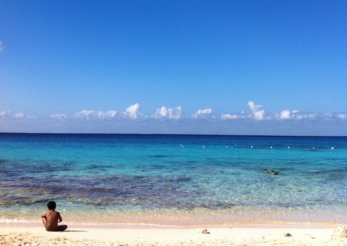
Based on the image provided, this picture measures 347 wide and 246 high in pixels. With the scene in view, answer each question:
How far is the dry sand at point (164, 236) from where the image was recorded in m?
10.5

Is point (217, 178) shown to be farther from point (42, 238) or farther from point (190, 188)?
point (42, 238)

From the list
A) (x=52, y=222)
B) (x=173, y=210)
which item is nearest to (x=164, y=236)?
(x=52, y=222)

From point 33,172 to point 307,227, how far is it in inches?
796

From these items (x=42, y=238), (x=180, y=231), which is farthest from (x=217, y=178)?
(x=42, y=238)

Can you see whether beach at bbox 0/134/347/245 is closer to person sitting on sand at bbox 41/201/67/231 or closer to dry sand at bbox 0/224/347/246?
dry sand at bbox 0/224/347/246

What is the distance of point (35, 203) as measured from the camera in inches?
672

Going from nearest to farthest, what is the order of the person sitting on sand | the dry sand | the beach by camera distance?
1. the dry sand
2. the beach
3. the person sitting on sand

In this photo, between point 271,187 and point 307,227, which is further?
point 271,187

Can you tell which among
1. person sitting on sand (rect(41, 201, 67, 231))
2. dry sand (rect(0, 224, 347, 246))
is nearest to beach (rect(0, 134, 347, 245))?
dry sand (rect(0, 224, 347, 246))

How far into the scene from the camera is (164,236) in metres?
11.7

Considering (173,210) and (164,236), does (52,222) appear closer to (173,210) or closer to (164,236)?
(164,236)

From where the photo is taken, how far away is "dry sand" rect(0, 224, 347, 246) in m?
10.5

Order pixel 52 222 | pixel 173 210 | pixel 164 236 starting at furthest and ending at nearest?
pixel 173 210 < pixel 52 222 < pixel 164 236

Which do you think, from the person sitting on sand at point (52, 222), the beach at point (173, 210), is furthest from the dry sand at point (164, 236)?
the person sitting on sand at point (52, 222)
